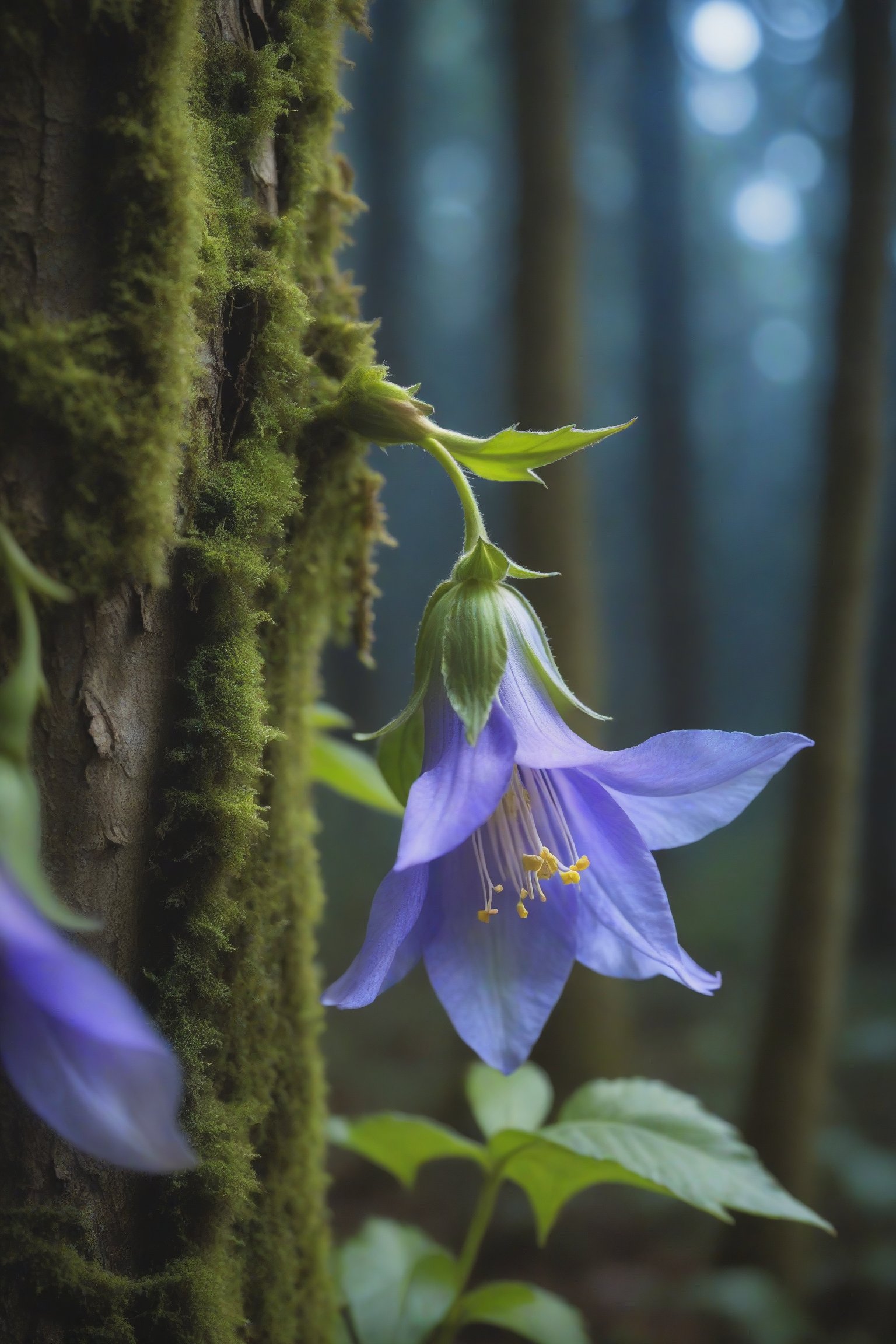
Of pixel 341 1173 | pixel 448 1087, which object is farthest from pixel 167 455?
pixel 341 1173

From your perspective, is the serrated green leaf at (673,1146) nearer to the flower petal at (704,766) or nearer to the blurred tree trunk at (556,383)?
the flower petal at (704,766)

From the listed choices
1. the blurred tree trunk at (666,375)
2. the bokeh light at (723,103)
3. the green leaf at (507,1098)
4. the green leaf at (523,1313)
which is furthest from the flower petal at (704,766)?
the bokeh light at (723,103)

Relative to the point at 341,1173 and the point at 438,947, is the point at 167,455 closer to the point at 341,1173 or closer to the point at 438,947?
the point at 438,947

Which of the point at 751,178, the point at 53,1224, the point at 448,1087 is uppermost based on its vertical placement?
the point at 751,178

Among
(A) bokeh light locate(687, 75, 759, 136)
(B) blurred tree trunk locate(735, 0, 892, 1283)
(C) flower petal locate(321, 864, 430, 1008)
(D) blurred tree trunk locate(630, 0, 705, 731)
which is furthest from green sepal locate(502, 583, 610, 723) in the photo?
(A) bokeh light locate(687, 75, 759, 136)

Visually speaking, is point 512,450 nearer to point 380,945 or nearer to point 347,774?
point 380,945
